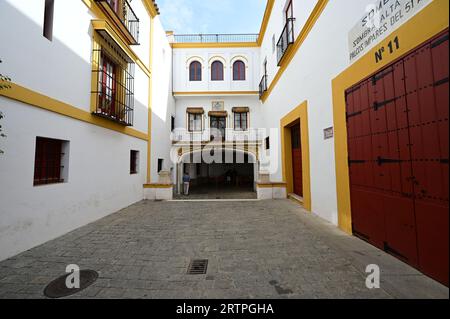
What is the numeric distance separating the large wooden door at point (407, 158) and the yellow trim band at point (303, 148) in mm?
2093

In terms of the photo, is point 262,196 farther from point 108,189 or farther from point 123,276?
point 123,276

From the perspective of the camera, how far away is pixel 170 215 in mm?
5539

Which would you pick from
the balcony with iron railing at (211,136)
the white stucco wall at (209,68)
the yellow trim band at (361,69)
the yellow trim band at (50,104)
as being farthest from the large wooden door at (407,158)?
the white stucco wall at (209,68)

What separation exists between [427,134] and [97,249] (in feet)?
16.5

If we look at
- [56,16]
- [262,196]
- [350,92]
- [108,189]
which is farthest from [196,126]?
[350,92]

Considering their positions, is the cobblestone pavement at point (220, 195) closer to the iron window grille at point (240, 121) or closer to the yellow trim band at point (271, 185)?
the yellow trim band at point (271, 185)

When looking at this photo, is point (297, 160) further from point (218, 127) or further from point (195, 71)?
point (195, 71)

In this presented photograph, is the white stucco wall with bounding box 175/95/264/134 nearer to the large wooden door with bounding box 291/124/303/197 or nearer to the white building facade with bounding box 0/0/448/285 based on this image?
the white building facade with bounding box 0/0/448/285

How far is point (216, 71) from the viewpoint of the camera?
12.6 metres

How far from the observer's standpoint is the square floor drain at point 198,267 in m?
2.53

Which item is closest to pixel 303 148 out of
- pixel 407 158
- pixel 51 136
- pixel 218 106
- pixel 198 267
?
pixel 407 158

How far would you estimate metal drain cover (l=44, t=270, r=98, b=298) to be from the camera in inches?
84.3

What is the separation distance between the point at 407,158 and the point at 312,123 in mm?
2868

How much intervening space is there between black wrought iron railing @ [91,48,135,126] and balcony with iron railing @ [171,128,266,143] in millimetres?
5168
